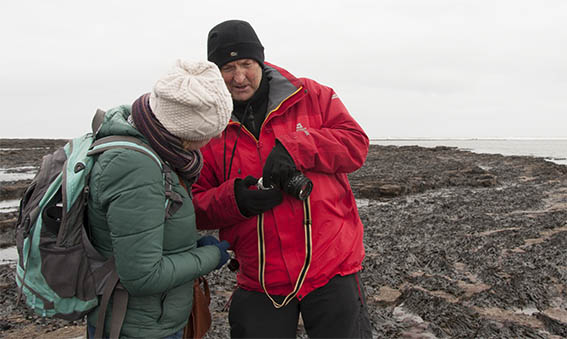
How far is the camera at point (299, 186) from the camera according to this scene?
2.23 metres

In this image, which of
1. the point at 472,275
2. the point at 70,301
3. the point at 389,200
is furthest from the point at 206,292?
the point at 389,200

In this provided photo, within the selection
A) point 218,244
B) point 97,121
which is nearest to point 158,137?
point 97,121

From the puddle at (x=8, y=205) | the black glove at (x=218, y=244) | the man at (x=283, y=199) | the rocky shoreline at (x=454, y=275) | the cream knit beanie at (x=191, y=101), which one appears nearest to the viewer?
the cream knit beanie at (x=191, y=101)

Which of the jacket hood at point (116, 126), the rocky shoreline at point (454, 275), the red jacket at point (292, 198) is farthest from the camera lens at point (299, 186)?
the rocky shoreline at point (454, 275)

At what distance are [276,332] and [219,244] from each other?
2.11 feet

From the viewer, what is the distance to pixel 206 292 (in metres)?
2.37

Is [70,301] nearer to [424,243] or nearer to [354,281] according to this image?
[354,281]

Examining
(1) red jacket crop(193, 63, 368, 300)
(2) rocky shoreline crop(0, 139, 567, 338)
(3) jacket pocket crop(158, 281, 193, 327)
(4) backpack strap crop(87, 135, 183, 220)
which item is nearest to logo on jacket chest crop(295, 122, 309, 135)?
(1) red jacket crop(193, 63, 368, 300)

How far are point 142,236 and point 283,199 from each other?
91 centimetres

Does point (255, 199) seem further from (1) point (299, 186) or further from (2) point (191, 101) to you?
(2) point (191, 101)

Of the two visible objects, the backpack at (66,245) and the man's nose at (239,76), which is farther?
the man's nose at (239,76)

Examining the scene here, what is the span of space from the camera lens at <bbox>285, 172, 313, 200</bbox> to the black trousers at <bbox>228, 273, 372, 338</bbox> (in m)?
0.57

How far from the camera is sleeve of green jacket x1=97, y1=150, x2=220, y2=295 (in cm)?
169

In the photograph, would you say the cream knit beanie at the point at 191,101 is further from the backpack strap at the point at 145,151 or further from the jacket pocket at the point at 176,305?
the jacket pocket at the point at 176,305
